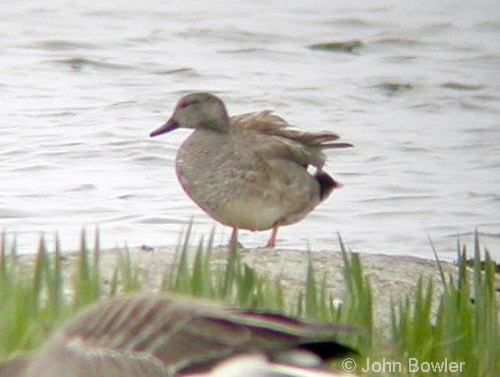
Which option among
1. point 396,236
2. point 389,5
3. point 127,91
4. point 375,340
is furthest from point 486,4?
point 375,340

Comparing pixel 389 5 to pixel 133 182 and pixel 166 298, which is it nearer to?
pixel 133 182

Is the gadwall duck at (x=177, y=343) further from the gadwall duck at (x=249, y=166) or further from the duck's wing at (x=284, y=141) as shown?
the duck's wing at (x=284, y=141)

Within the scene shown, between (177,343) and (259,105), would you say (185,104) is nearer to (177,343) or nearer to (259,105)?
(177,343)

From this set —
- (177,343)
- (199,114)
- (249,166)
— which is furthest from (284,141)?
(177,343)

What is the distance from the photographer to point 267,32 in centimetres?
1864

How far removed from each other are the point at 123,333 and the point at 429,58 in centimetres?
1393

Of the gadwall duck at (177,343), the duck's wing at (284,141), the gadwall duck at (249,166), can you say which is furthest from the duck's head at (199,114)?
the gadwall duck at (177,343)

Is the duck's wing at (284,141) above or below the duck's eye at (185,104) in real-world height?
below

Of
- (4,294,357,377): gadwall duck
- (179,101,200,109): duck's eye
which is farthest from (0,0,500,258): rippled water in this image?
(4,294,357,377): gadwall duck

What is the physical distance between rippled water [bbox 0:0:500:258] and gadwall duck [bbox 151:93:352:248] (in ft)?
3.03

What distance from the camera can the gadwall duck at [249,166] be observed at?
943 cm

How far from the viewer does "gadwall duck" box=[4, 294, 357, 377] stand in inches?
166

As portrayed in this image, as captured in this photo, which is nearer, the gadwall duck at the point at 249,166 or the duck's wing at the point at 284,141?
the gadwall duck at the point at 249,166

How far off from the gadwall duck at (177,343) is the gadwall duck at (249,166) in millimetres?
4623
